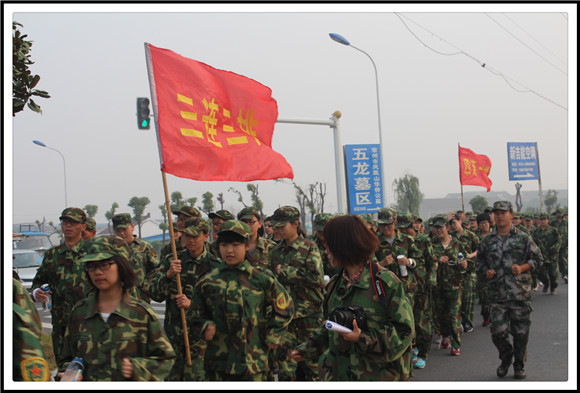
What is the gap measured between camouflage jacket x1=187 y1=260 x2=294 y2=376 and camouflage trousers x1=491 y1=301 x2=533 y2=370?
Result: 3.42m

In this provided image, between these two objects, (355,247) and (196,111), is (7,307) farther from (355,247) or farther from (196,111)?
(196,111)

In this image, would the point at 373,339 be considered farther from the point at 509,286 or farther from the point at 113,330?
the point at 509,286

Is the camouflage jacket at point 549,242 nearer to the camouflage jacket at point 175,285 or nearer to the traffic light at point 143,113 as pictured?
the traffic light at point 143,113

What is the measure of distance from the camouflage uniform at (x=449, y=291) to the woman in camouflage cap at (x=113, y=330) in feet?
19.3

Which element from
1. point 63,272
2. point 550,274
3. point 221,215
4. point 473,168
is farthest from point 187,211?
point 473,168

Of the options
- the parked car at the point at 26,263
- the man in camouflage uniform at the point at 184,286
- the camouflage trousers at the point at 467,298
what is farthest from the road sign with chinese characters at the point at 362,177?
the parked car at the point at 26,263

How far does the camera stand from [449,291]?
9062mm

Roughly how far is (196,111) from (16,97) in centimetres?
201

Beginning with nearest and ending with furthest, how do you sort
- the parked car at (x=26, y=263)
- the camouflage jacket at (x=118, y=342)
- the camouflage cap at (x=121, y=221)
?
the camouflage jacket at (x=118, y=342)
the camouflage cap at (x=121, y=221)
the parked car at (x=26, y=263)

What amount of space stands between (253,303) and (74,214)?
9.17 ft

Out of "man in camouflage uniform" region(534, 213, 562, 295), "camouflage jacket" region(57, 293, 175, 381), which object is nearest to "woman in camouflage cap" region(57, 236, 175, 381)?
"camouflage jacket" region(57, 293, 175, 381)

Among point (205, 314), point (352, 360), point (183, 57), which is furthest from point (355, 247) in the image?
point (183, 57)

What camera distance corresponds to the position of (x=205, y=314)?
465cm

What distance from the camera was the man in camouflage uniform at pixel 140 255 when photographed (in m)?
6.58
